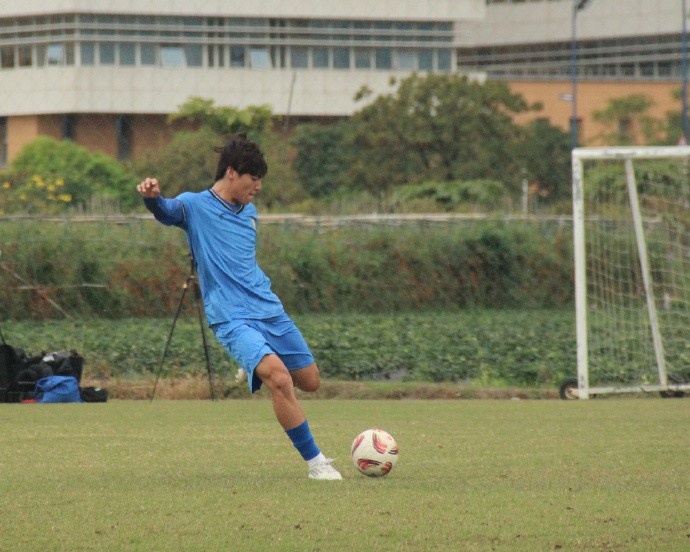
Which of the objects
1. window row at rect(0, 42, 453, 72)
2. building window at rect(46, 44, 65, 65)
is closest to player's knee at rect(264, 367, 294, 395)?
window row at rect(0, 42, 453, 72)

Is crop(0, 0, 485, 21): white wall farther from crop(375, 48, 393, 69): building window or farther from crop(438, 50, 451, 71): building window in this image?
crop(375, 48, 393, 69): building window

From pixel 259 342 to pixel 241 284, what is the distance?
39cm

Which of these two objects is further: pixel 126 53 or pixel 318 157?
pixel 126 53

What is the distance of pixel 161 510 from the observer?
835 centimetres

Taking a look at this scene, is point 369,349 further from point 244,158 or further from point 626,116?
point 626,116

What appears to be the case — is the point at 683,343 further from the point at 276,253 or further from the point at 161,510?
the point at 161,510

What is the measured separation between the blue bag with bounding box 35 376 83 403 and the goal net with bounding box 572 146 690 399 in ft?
18.1

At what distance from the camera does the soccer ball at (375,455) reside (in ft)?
32.6

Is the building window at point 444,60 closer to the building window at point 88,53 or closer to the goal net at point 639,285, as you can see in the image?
the building window at point 88,53

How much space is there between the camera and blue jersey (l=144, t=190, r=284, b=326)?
32.0ft

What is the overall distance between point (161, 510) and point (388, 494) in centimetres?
137

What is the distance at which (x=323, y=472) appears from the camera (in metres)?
9.74

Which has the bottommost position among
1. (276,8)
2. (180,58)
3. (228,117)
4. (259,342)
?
(259,342)

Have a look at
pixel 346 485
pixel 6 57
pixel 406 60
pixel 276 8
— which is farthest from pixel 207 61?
pixel 346 485
